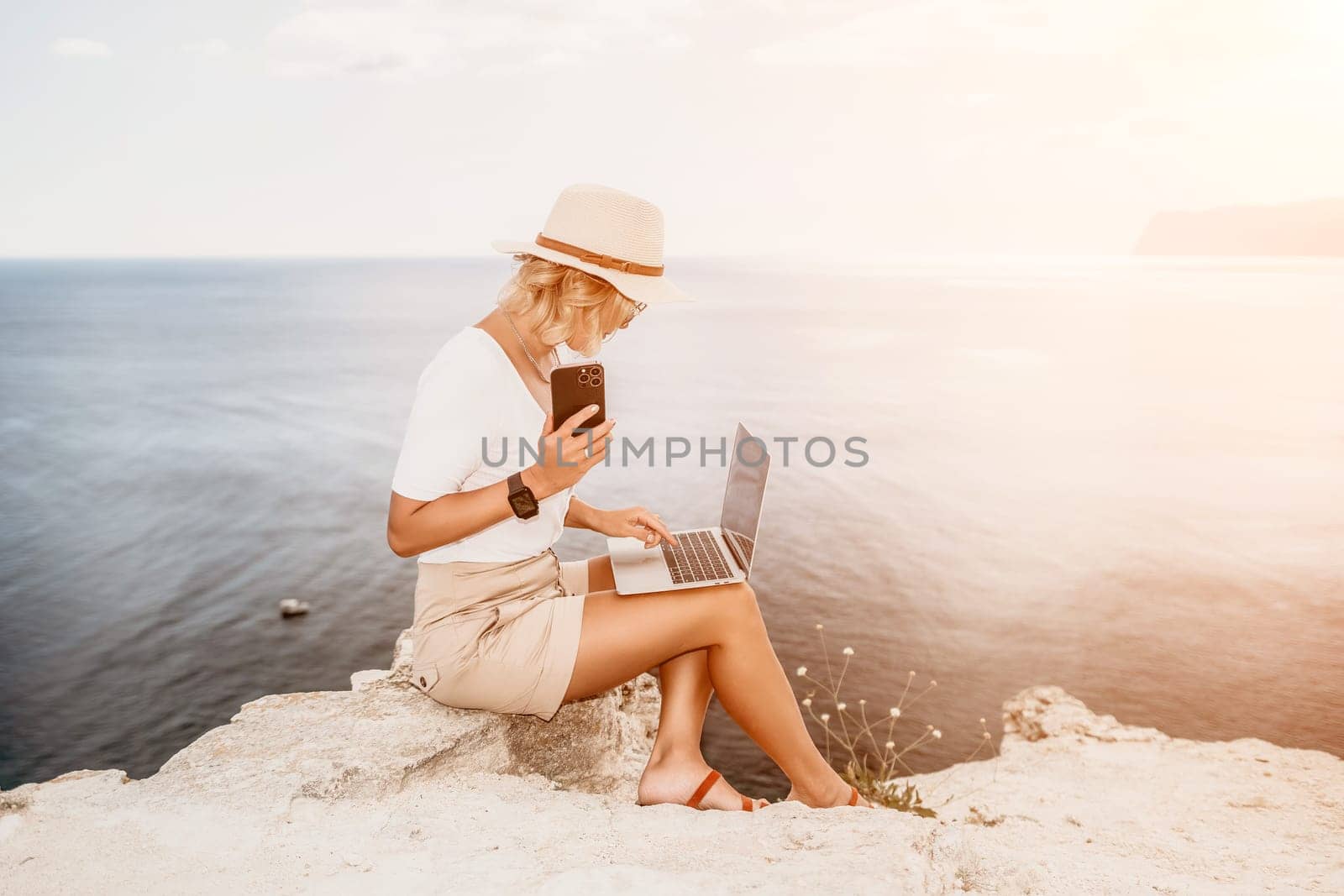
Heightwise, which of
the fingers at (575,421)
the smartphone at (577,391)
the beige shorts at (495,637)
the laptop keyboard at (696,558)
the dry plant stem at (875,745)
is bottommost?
the dry plant stem at (875,745)

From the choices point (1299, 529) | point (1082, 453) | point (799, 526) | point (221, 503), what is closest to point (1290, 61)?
point (1082, 453)

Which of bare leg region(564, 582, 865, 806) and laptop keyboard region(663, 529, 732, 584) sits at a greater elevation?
laptop keyboard region(663, 529, 732, 584)

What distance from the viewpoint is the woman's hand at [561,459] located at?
8.16 ft

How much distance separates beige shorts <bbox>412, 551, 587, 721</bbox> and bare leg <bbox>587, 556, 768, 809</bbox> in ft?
1.33

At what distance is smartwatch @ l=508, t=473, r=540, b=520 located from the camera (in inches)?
98.6

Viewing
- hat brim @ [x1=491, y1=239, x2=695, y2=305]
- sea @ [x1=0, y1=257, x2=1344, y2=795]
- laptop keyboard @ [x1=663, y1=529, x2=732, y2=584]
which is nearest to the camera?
hat brim @ [x1=491, y1=239, x2=695, y2=305]

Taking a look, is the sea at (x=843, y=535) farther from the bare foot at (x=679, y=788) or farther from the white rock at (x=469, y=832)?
the bare foot at (x=679, y=788)

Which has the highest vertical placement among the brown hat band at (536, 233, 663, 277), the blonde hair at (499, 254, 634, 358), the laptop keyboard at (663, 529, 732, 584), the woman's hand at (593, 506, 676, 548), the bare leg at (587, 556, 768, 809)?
the brown hat band at (536, 233, 663, 277)

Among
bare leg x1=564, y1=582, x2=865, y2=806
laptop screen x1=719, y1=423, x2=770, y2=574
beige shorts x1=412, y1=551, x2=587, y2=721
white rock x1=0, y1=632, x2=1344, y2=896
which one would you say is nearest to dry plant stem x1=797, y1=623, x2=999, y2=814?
white rock x1=0, y1=632, x2=1344, y2=896

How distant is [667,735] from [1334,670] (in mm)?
12189

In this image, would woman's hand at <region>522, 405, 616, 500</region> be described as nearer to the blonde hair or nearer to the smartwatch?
the smartwatch

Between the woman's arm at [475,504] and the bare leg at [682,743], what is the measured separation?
2.84 ft

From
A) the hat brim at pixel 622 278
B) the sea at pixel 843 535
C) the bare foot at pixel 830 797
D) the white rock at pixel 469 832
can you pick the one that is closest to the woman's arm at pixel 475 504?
the hat brim at pixel 622 278

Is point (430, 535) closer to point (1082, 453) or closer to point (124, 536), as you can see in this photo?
point (124, 536)
